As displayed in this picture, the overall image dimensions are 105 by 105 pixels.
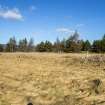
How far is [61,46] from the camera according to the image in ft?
265

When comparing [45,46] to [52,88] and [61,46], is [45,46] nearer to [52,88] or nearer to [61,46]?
[61,46]

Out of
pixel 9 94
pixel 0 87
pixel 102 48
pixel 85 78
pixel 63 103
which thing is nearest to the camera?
pixel 63 103

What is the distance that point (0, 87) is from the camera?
45.1ft

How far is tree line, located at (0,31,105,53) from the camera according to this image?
67175mm

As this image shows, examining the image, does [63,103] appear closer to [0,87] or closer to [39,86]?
[39,86]

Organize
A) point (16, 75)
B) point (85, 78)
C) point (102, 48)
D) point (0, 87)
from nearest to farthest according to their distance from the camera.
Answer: point (0, 87)
point (85, 78)
point (16, 75)
point (102, 48)

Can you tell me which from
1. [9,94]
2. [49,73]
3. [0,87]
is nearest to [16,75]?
[49,73]

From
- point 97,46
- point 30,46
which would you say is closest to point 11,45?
point 30,46

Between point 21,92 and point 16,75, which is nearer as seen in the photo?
point 21,92

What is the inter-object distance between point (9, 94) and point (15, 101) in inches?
38.3

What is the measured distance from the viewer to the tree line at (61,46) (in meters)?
67.2

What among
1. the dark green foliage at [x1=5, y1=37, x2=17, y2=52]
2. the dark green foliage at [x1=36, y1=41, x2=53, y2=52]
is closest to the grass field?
the dark green foliage at [x1=36, y1=41, x2=53, y2=52]

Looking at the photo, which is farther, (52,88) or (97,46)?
(97,46)

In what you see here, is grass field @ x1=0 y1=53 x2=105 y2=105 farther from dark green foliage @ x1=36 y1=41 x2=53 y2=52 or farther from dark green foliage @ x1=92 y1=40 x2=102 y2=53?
dark green foliage @ x1=36 y1=41 x2=53 y2=52
